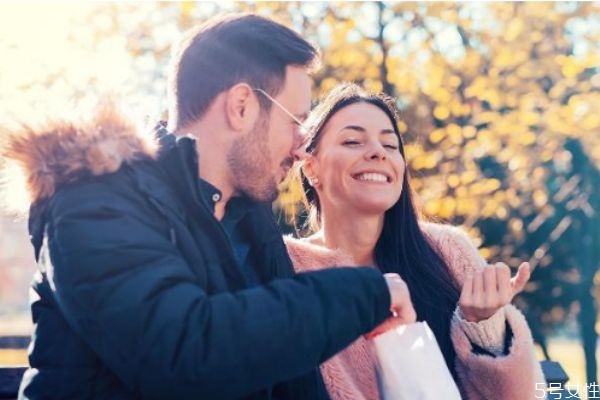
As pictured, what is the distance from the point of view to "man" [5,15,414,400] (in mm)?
1637

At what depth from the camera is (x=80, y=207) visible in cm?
170

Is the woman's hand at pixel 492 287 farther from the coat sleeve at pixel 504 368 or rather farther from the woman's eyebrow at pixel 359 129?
the woman's eyebrow at pixel 359 129

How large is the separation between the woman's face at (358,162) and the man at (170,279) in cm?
114

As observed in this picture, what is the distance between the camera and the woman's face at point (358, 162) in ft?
10.8

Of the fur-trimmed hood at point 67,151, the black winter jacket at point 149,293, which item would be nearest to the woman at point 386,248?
the black winter jacket at point 149,293

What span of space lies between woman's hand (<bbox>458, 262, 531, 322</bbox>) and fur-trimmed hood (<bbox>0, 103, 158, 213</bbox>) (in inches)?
43.7

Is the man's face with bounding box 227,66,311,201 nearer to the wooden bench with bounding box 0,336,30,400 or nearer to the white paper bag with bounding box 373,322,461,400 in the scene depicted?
the white paper bag with bounding box 373,322,461,400

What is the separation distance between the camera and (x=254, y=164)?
2172mm

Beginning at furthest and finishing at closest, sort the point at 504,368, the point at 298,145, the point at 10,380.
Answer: the point at 10,380
the point at 504,368
the point at 298,145

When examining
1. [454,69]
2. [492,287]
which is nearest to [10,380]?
[492,287]

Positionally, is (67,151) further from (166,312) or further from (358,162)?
(358,162)

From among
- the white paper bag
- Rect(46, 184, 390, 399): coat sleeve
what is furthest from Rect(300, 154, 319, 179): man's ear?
Rect(46, 184, 390, 399): coat sleeve

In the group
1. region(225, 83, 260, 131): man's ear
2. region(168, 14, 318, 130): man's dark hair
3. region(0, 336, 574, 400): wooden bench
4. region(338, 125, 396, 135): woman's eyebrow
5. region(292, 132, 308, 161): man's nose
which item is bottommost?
region(0, 336, 574, 400): wooden bench

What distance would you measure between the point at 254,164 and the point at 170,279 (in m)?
0.56
